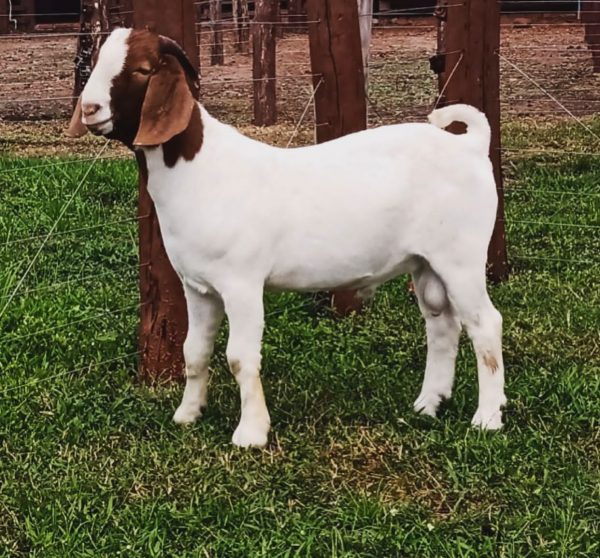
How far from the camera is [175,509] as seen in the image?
3684mm

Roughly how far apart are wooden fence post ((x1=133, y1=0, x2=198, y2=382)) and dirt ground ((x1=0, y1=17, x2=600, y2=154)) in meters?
4.40

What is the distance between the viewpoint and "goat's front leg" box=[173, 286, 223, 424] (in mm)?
4160

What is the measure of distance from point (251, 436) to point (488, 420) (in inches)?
38.3

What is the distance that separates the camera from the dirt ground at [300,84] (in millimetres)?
11492

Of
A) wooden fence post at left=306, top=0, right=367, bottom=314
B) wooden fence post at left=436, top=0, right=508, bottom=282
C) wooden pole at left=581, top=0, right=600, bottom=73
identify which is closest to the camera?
wooden fence post at left=306, top=0, right=367, bottom=314

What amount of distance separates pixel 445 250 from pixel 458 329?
18.1 inches

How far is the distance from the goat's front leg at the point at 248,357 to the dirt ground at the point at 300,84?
5144 millimetres

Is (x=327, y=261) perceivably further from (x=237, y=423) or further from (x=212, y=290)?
(x=237, y=423)

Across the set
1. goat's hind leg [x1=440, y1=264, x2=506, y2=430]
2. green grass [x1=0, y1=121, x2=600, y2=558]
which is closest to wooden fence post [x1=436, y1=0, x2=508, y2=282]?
green grass [x1=0, y1=121, x2=600, y2=558]

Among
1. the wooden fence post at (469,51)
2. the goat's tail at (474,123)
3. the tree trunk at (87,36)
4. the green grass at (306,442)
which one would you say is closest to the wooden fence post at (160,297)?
the green grass at (306,442)

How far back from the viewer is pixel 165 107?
3.73 meters

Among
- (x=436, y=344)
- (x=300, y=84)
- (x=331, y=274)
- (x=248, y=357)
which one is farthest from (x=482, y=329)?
(x=300, y=84)

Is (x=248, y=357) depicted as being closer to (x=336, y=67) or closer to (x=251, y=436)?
(x=251, y=436)

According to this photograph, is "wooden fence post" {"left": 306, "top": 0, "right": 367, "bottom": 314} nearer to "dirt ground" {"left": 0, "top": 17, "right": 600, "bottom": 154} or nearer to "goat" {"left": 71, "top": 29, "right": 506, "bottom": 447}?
"goat" {"left": 71, "top": 29, "right": 506, "bottom": 447}
